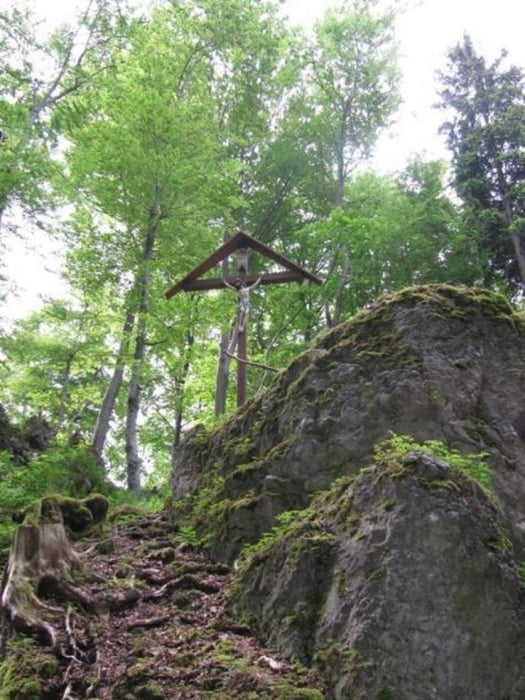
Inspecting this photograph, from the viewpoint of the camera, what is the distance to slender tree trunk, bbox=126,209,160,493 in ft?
39.7

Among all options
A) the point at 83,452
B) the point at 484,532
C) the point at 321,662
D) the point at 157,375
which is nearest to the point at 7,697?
the point at 321,662

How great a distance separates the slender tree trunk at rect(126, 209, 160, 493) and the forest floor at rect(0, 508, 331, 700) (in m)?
6.35

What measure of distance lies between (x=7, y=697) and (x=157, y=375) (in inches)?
638

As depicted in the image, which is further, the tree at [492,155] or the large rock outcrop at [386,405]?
the tree at [492,155]

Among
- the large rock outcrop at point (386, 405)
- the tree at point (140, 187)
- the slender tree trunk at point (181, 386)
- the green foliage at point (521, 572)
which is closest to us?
the green foliage at point (521, 572)

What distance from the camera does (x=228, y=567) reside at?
18.4ft

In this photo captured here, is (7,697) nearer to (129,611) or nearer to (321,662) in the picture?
(129,611)

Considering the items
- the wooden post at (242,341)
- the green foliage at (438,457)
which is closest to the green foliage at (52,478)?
the wooden post at (242,341)

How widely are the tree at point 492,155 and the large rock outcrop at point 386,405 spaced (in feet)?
41.0

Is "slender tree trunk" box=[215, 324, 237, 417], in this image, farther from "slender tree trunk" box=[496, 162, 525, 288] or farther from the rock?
the rock

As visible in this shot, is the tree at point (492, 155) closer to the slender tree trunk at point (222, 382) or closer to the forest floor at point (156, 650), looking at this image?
the slender tree trunk at point (222, 382)

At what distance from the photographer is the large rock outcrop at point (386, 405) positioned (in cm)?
530

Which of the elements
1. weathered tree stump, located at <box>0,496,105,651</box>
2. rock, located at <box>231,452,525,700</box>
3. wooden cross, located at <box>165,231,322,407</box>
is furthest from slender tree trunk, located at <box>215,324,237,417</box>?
rock, located at <box>231,452,525,700</box>

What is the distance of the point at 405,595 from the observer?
3348 mm
